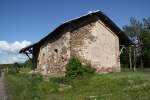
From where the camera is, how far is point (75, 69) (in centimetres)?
2145

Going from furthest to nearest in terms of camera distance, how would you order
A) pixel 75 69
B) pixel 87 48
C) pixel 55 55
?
1. pixel 55 55
2. pixel 87 48
3. pixel 75 69

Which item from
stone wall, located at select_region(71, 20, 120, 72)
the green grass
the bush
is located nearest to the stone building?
stone wall, located at select_region(71, 20, 120, 72)

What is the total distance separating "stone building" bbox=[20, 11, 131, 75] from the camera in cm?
2267

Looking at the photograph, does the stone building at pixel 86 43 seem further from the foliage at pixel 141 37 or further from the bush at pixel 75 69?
the foliage at pixel 141 37

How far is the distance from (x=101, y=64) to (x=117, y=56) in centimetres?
251

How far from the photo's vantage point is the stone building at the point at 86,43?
74.4ft

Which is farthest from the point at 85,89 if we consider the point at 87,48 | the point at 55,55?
the point at 55,55

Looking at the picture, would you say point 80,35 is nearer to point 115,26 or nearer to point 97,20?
point 97,20

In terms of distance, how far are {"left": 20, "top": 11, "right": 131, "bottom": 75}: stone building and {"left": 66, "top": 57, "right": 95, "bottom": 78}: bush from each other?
66 centimetres

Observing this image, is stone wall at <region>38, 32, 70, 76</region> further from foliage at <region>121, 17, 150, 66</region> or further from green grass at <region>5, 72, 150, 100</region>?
foliage at <region>121, 17, 150, 66</region>

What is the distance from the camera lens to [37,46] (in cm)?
2933

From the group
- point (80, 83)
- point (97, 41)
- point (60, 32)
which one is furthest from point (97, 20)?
point (80, 83)

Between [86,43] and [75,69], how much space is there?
2.61 metres

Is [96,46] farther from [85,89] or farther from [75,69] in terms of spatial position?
[85,89]
